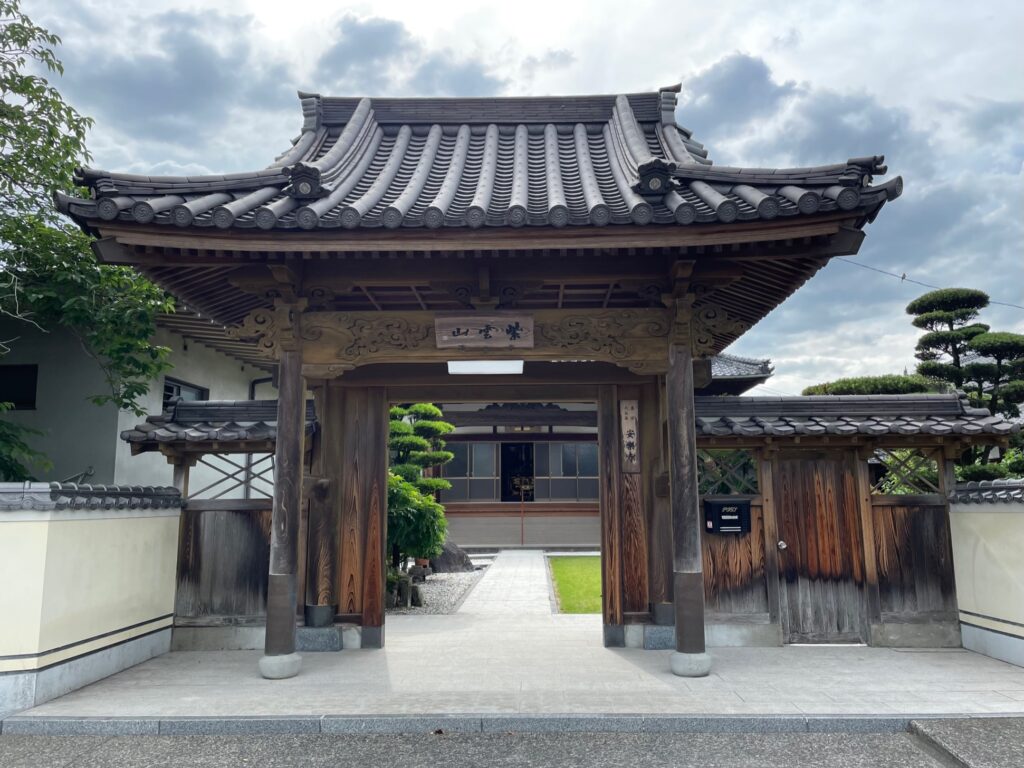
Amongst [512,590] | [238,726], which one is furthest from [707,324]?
[512,590]

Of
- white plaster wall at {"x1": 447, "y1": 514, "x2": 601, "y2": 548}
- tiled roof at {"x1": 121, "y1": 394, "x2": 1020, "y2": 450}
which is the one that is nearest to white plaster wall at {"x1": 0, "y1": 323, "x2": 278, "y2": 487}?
tiled roof at {"x1": 121, "y1": 394, "x2": 1020, "y2": 450}

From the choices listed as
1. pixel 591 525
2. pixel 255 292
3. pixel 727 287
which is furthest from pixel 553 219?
pixel 591 525

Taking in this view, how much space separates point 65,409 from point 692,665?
9.39 m

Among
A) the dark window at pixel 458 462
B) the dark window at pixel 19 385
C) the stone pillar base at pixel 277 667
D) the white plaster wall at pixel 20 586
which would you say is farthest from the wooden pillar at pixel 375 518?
the dark window at pixel 458 462

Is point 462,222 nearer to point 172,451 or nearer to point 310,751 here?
point 310,751

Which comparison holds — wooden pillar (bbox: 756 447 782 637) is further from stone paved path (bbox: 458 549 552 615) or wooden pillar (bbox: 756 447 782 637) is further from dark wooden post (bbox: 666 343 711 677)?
stone paved path (bbox: 458 549 552 615)

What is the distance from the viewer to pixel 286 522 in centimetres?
669

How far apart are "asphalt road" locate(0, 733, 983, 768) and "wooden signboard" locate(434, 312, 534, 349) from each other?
3.59 m

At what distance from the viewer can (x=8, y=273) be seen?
838cm

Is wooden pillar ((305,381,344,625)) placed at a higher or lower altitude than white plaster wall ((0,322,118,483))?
lower

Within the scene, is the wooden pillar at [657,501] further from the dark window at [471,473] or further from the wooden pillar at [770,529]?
the dark window at [471,473]

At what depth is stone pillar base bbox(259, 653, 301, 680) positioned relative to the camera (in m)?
6.57

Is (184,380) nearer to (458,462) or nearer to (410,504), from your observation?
(410,504)

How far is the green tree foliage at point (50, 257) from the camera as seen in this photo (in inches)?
324
